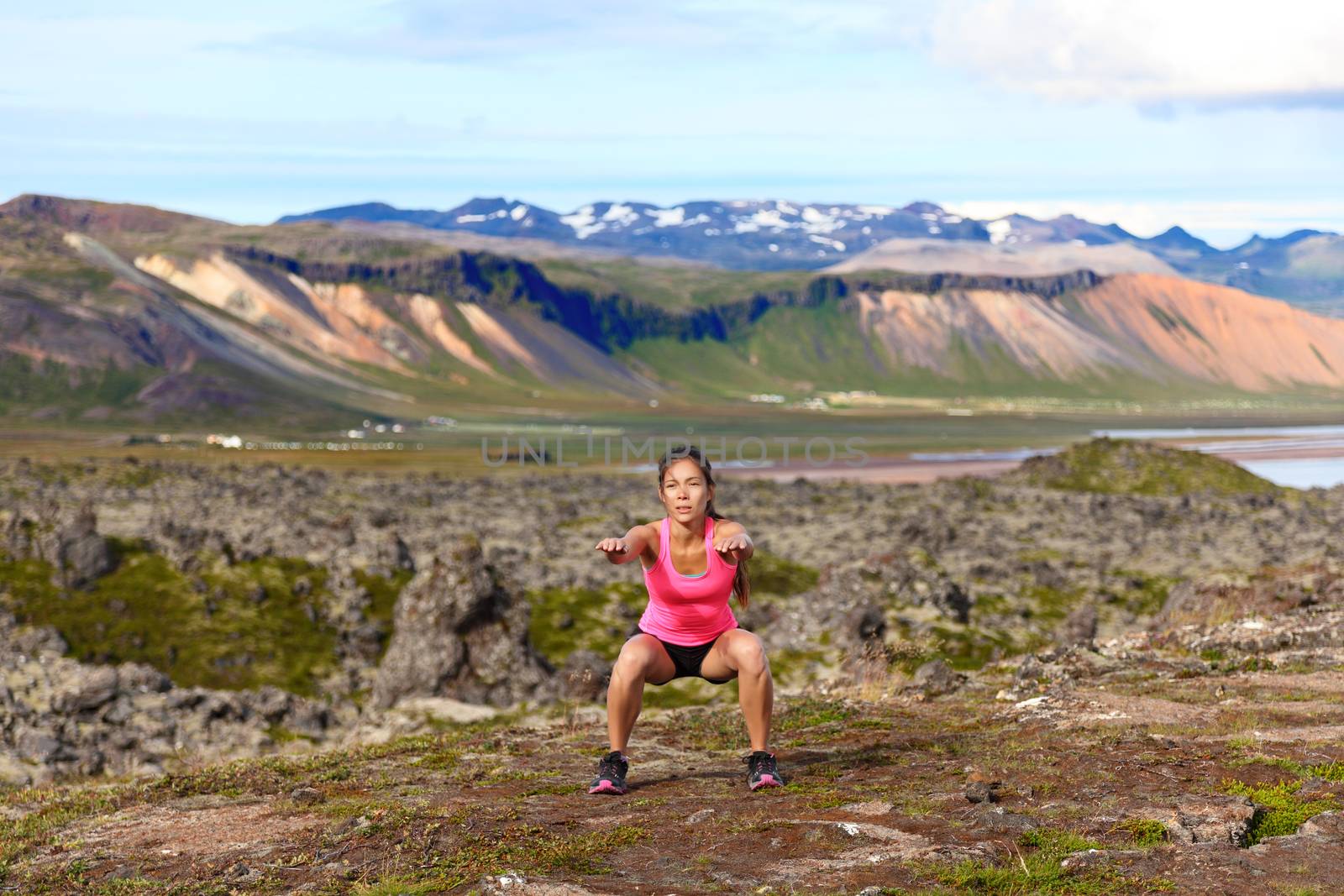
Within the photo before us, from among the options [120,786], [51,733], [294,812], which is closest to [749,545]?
[294,812]

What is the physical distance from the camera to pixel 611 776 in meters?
11.9

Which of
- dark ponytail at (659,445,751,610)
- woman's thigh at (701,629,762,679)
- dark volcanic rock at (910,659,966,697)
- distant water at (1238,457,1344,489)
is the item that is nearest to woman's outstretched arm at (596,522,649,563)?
dark ponytail at (659,445,751,610)

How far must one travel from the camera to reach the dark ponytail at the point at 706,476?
12.0m

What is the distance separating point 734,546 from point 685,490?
0.71m

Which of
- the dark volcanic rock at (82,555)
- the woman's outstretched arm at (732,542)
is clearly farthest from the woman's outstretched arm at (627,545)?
the dark volcanic rock at (82,555)

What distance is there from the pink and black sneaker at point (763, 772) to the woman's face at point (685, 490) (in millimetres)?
2371

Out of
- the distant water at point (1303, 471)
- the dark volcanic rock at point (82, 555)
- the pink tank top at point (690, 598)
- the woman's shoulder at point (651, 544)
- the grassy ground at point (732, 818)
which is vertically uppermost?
the woman's shoulder at point (651, 544)

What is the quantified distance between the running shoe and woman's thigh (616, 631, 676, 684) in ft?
2.64

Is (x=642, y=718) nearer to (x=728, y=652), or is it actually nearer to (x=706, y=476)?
(x=728, y=652)

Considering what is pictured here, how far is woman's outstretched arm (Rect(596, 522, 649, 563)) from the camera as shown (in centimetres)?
1115

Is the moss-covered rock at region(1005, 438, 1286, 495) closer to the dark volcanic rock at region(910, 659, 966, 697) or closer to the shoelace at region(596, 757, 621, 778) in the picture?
the dark volcanic rock at region(910, 659, 966, 697)

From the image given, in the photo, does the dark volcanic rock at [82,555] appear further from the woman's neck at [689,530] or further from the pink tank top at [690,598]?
the woman's neck at [689,530]

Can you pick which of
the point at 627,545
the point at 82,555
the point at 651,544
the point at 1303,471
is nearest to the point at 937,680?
the point at 651,544

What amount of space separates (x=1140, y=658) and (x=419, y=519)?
57.3 metres
